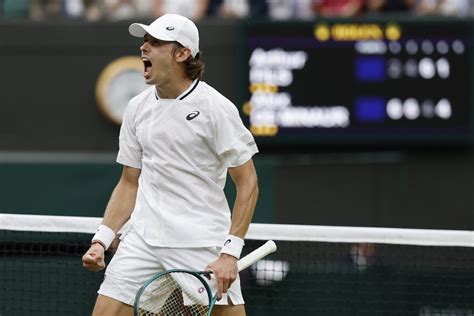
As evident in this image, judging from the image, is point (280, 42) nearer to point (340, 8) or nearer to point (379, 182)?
point (340, 8)

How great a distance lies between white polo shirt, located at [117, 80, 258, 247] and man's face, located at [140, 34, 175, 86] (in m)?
0.12

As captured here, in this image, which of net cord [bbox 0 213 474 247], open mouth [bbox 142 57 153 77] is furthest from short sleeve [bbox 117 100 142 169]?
net cord [bbox 0 213 474 247]

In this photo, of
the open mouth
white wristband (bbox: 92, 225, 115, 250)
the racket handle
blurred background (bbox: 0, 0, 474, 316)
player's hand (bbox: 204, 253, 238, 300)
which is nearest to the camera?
player's hand (bbox: 204, 253, 238, 300)

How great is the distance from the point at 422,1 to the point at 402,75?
89 cm

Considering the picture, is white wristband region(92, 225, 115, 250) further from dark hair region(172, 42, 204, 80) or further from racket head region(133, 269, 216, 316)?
dark hair region(172, 42, 204, 80)

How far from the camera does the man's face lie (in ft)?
17.7

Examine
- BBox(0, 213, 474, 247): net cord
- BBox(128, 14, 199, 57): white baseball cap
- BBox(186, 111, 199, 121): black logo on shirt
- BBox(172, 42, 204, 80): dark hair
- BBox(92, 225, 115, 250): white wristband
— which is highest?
BBox(128, 14, 199, 57): white baseball cap

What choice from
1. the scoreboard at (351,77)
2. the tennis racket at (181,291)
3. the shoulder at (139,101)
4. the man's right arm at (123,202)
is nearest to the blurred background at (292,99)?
the scoreboard at (351,77)

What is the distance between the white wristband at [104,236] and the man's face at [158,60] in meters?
0.66

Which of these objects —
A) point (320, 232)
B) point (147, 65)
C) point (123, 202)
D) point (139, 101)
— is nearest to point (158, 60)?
point (147, 65)

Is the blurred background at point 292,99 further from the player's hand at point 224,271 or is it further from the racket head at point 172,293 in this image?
the player's hand at point 224,271

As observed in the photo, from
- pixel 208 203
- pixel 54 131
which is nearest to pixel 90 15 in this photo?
pixel 54 131

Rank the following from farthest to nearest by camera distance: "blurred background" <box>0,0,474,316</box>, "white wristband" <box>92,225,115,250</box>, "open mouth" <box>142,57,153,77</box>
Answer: "blurred background" <box>0,0,474,316</box>
"white wristband" <box>92,225,115,250</box>
"open mouth" <box>142,57,153,77</box>

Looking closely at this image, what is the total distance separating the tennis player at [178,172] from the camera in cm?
539
